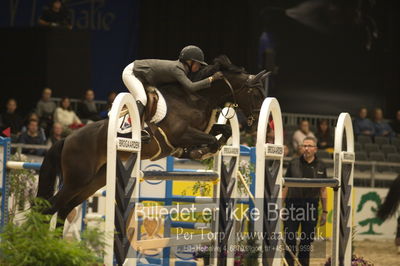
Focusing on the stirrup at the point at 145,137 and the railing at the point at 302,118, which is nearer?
the stirrup at the point at 145,137

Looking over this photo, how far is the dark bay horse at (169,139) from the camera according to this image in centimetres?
593

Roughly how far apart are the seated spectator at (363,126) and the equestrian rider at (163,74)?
836 cm

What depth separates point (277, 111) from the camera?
5.24 meters

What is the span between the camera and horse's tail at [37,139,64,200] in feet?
19.9

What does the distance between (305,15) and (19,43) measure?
6.65 meters

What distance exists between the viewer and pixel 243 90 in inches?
251

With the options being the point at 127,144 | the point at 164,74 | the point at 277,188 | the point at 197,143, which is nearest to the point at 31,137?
the point at 164,74

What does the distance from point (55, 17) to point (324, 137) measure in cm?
512

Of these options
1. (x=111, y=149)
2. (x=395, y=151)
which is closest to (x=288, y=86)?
(x=395, y=151)

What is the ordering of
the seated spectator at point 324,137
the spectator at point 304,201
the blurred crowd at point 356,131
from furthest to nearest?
the seated spectator at point 324,137
the blurred crowd at point 356,131
the spectator at point 304,201

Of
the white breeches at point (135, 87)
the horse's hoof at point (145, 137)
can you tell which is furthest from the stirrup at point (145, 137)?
the white breeches at point (135, 87)

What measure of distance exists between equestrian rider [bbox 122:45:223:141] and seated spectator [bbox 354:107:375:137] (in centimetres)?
836

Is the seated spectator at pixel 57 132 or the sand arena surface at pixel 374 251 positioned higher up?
the seated spectator at pixel 57 132

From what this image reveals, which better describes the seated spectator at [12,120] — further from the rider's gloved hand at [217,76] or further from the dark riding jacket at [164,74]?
the rider's gloved hand at [217,76]
